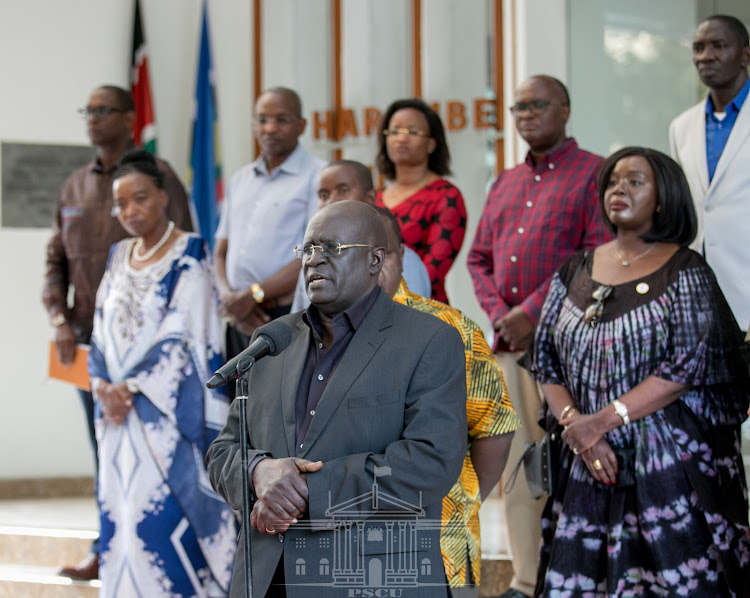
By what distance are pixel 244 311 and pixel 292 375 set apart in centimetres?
181

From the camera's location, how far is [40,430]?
6.55 m

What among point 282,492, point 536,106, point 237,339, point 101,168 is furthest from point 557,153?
point 282,492

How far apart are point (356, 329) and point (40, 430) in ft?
15.4

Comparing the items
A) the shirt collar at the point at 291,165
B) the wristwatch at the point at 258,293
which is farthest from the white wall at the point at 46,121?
the wristwatch at the point at 258,293

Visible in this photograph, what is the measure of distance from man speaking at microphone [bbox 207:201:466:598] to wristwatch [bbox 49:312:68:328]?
2.60 metres

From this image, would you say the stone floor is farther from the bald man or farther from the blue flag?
the blue flag

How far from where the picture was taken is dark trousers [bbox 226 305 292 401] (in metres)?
4.27

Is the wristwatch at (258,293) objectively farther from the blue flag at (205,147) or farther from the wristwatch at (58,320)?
the blue flag at (205,147)

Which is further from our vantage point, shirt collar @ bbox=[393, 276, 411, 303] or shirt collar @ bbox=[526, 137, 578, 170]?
shirt collar @ bbox=[526, 137, 578, 170]

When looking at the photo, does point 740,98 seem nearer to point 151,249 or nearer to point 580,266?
point 580,266

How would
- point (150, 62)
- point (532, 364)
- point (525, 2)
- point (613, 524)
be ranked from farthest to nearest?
point (150, 62), point (525, 2), point (532, 364), point (613, 524)

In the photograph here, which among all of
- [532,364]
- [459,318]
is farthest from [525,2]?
[459,318]

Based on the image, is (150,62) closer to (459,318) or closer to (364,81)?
(364,81)

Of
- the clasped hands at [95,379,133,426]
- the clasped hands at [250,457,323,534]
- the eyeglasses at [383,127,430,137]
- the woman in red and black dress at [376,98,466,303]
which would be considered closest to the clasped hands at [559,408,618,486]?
the woman in red and black dress at [376,98,466,303]
